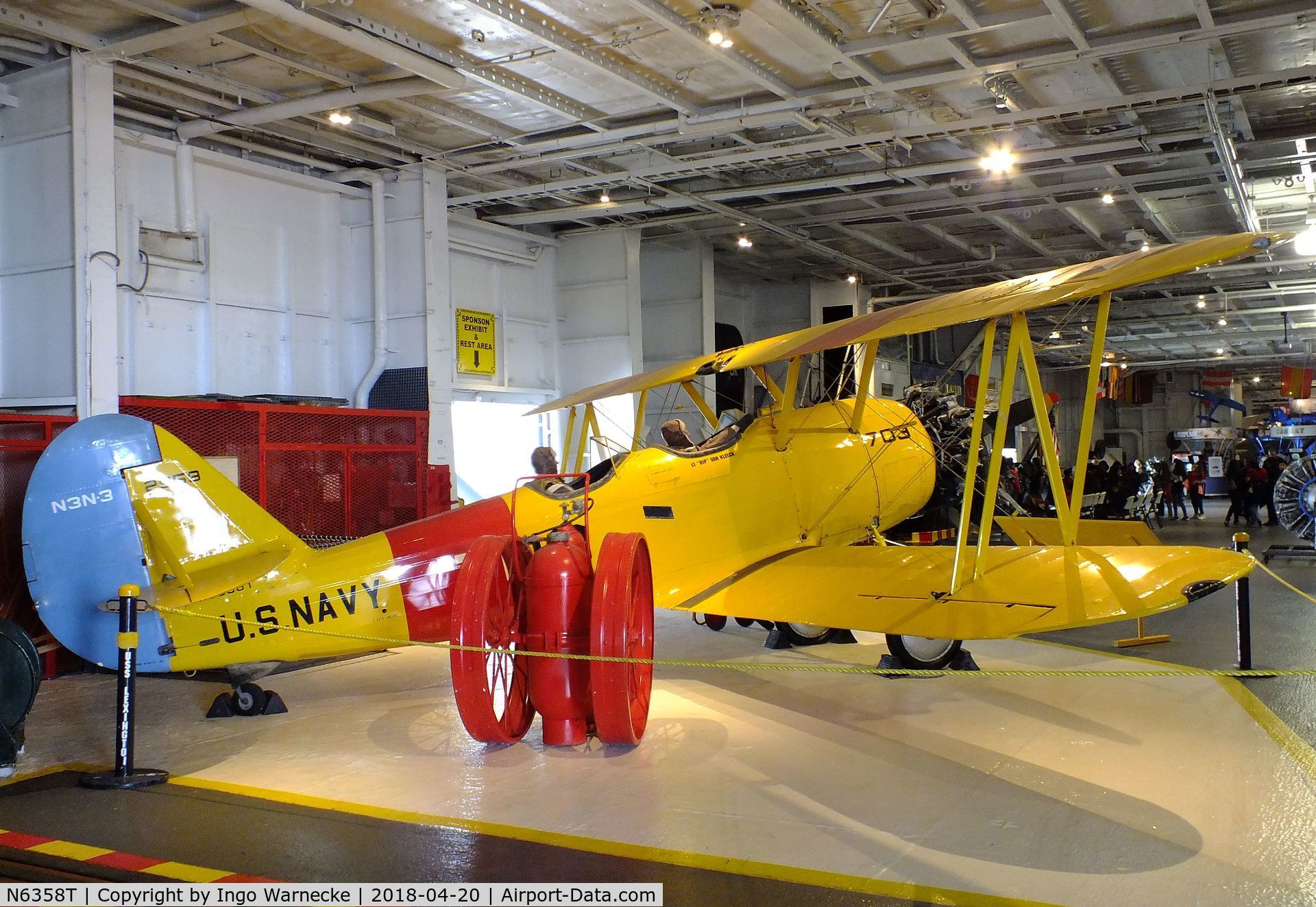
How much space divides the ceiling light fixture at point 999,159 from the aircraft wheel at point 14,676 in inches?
389

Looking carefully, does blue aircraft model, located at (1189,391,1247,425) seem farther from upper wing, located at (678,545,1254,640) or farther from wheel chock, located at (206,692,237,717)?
wheel chock, located at (206,692,237,717)

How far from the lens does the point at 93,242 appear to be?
318 inches

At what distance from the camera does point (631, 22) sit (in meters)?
8.07

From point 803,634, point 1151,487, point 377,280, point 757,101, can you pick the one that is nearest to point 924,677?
point 803,634

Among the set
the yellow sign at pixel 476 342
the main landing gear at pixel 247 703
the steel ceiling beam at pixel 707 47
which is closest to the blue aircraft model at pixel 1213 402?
the yellow sign at pixel 476 342

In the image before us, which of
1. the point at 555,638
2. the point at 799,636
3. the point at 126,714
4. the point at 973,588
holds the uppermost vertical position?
the point at 973,588

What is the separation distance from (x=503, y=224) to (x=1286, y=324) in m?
19.1

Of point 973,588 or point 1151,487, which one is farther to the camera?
point 1151,487

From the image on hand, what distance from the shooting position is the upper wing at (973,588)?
15.2ft

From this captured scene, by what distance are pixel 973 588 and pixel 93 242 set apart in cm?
726

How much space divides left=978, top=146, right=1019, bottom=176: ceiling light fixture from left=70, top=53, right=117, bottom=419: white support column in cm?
857

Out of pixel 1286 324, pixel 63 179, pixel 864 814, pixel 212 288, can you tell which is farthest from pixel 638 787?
pixel 1286 324

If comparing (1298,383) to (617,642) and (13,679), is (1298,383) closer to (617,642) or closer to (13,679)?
(617,642)

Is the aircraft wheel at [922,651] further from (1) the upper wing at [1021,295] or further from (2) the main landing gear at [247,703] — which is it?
(2) the main landing gear at [247,703]
